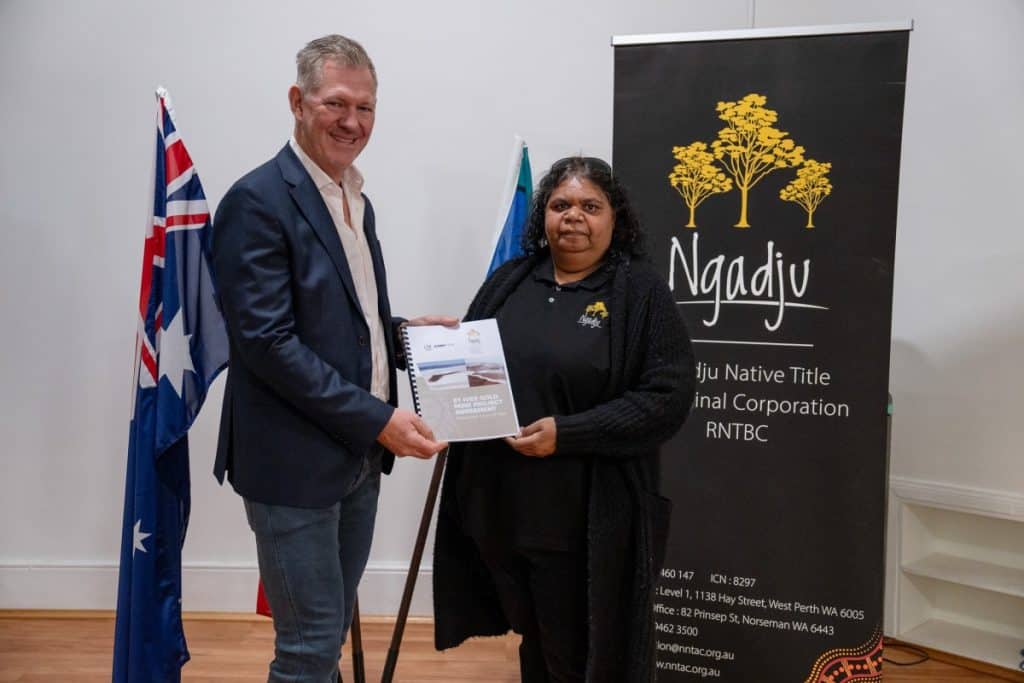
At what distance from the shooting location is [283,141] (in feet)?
9.44

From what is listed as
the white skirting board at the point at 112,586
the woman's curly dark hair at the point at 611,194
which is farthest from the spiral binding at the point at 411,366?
the white skirting board at the point at 112,586

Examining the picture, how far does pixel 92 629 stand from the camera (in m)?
2.84

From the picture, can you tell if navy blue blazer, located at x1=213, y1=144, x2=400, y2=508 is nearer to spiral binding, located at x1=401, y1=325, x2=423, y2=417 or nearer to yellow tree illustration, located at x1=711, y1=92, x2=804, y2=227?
spiral binding, located at x1=401, y1=325, x2=423, y2=417

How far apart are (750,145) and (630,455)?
3.50 ft

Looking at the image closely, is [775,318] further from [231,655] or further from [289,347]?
[231,655]

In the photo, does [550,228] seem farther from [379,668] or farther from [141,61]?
[141,61]

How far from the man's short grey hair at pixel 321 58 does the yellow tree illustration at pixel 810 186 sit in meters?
1.32

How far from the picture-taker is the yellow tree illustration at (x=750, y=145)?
223 cm

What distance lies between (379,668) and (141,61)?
2313 millimetres

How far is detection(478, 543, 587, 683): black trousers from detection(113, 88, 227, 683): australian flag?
81 cm

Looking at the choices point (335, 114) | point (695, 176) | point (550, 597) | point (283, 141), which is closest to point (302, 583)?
point (550, 597)

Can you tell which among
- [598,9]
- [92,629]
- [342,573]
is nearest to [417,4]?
[598,9]

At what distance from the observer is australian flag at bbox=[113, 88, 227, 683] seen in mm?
1906

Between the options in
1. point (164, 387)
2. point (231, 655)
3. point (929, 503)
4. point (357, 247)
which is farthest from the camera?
point (929, 503)
